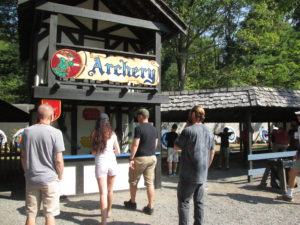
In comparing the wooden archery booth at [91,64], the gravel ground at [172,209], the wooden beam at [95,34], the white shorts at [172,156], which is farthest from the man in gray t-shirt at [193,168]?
the wooden beam at [95,34]

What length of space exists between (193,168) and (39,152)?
1953 millimetres

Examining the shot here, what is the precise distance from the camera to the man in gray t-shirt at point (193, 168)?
143 inches

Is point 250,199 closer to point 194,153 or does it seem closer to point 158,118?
point 158,118

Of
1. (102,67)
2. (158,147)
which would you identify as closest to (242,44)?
(158,147)

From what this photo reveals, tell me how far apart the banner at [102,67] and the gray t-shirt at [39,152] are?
316 cm

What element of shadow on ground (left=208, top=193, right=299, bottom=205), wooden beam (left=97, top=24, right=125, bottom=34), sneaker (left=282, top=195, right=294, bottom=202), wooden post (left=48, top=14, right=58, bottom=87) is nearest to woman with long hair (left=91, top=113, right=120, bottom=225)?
wooden post (left=48, top=14, right=58, bottom=87)

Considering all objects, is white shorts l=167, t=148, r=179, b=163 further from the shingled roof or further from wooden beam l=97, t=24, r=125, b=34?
wooden beam l=97, t=24, r=125, b=34

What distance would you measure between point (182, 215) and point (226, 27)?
21.0 m

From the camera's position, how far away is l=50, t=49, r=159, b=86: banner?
20.8 ft

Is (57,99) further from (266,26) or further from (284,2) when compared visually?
(266,26)

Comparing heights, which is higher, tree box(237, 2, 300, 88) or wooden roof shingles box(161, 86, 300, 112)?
tree box(237, 2, 300, 88)

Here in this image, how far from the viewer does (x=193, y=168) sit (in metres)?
3.65

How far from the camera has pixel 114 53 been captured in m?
7.62

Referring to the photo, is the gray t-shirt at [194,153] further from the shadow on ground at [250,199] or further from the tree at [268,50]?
the tree at [268,50]
